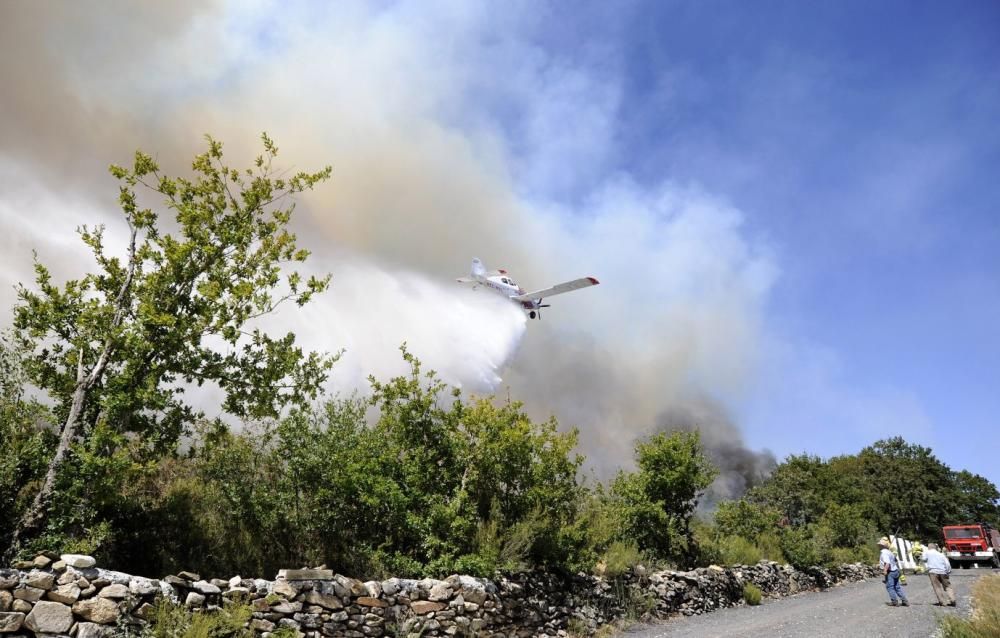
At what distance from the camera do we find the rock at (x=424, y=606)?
1166 centimetres

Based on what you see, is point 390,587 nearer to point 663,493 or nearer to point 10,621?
point 10,621

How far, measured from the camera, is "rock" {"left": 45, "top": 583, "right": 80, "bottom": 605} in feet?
26.5

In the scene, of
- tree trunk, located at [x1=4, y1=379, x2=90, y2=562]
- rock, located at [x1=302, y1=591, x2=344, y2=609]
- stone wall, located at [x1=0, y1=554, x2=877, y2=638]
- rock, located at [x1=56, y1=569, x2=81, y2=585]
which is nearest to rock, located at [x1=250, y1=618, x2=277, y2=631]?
stone wall, located at [x1=0, y1=554, x2=877, y2=638]

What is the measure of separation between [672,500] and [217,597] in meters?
18.5

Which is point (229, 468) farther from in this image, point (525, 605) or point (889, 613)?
Answer: point (889, 613)

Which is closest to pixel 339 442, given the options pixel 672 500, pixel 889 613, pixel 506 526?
pixel 506 526

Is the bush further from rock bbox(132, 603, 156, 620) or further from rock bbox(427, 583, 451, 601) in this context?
rock bbox(132, 603, 156, 620)

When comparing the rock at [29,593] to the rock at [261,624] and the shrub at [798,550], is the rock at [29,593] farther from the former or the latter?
the shrub at [798,550]

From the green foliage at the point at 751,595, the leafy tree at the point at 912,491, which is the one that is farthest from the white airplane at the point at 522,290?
the leafy tree at the point at 912,491

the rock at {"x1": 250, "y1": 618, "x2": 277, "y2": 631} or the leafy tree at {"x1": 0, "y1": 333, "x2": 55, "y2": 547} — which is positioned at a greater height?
the leafy tree at {"x1": 0, "y1": 333, "x2": 55, "y2": 547}

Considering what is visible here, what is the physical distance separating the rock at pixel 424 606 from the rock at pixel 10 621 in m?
6.20

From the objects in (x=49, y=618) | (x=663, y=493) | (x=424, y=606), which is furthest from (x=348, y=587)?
(x=663, y=493)

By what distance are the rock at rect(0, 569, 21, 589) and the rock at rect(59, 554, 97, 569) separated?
505mm

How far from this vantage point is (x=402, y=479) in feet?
48.1
